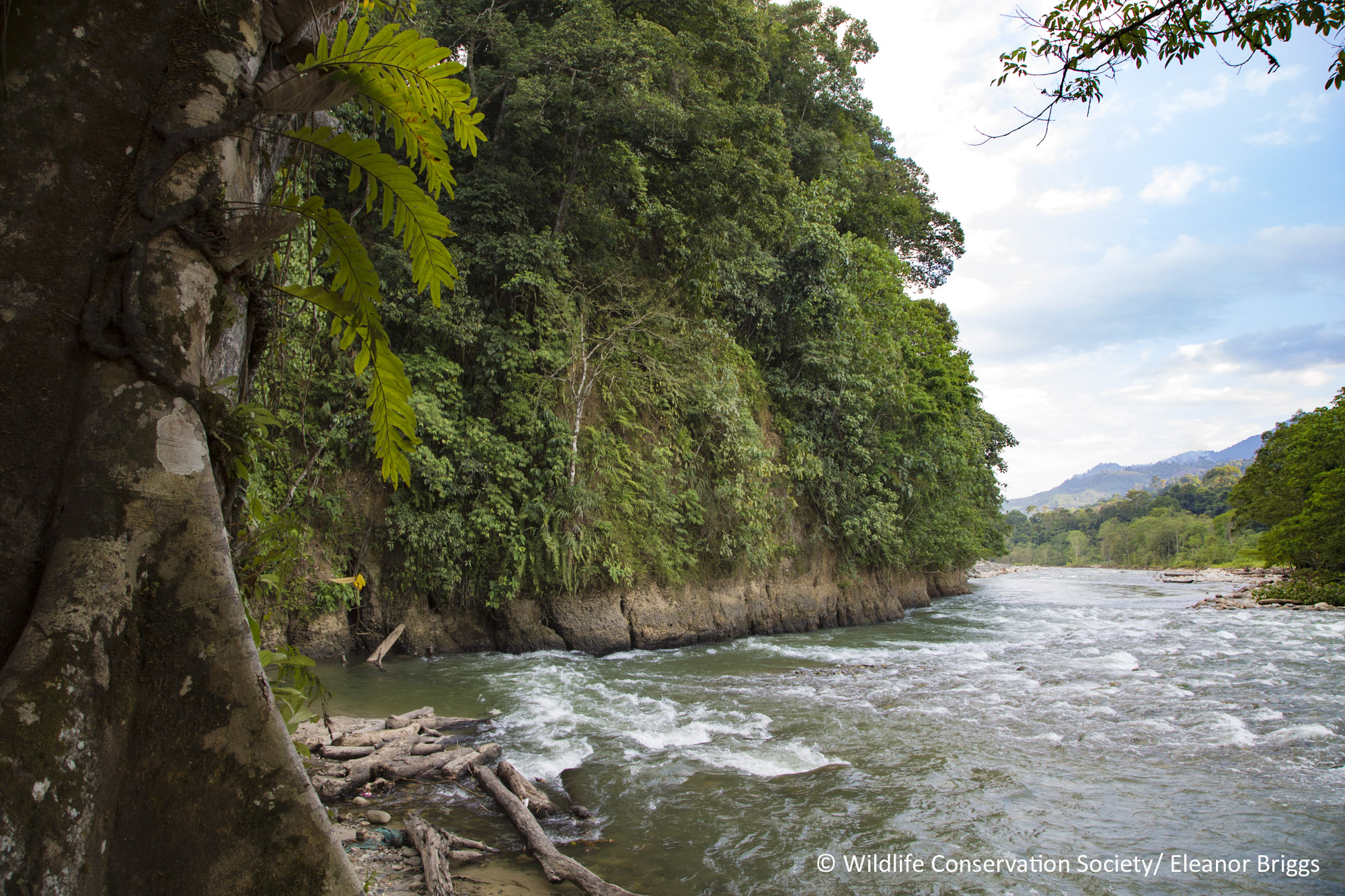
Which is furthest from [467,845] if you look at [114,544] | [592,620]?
[592,620]

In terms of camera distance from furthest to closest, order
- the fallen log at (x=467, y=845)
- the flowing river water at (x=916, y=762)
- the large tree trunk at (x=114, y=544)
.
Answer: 1. the flowing river water at (x=916, y=762)
2. the fallen log at (x=467, y=845)
3. the large tree trunk at (x=114, y=544)

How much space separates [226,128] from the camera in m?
2.04

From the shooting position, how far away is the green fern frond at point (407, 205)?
2398 mm

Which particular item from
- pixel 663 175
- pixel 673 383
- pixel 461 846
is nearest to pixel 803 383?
pixel 673 383

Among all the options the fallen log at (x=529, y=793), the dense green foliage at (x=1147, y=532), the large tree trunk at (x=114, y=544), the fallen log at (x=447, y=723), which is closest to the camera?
the large tree trunk at (x=114, y=544)

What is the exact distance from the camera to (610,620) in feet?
38.8

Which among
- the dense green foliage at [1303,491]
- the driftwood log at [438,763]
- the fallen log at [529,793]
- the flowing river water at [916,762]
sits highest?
the dense green foliage at [1303,491]

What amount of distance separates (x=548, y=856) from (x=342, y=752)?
7.97ft

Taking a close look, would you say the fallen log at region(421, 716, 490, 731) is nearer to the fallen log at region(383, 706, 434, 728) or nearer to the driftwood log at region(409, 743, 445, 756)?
the fallen log at region(383, 706, 434, 728)

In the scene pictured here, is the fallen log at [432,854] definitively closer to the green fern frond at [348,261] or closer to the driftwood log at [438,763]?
the driftwood log at [438,763]

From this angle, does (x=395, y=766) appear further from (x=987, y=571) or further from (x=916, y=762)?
(x=987, y=571)

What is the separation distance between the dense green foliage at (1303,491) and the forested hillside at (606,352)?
16282 mm

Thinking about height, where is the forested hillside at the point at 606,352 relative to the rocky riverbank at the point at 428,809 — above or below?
above

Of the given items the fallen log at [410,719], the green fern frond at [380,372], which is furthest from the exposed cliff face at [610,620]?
the green fern frond at [380,372]
